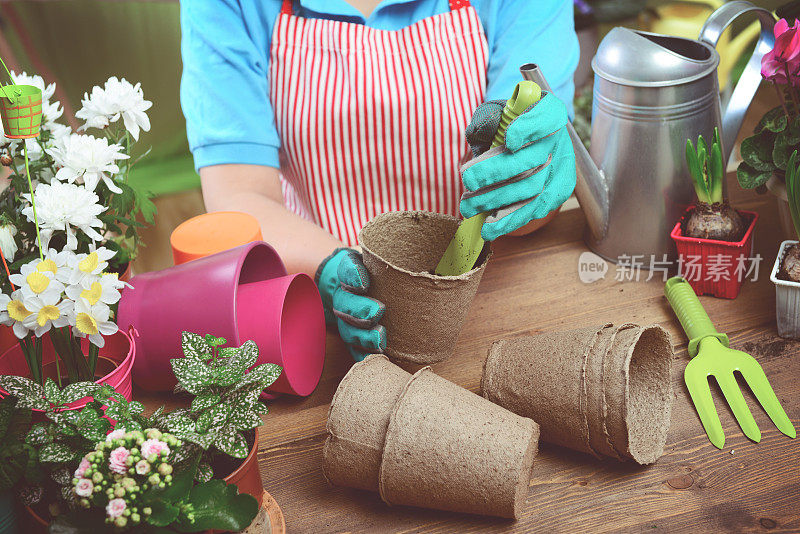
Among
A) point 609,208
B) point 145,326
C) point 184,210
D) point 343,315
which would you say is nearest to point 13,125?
point 145,326

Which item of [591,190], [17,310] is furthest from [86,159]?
[591,190]

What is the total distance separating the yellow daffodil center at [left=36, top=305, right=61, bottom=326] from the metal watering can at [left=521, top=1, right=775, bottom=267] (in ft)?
1.94

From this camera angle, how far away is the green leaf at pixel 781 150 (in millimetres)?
848

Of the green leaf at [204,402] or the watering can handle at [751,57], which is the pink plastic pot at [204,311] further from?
the watering can handle at [751,57]

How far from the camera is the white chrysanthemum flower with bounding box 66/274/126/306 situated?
0.55 metres

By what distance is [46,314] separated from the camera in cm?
54

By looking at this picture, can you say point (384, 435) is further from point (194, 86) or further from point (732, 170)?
point (732, 170)

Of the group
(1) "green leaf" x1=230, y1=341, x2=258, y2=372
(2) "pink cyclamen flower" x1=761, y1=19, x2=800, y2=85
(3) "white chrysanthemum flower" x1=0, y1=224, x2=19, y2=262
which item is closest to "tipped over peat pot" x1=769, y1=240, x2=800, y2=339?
(2) "pink cyclamen flower" x1=761, y1=19, x2=800, y2=85

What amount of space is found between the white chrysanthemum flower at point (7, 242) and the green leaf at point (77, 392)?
0.17 meters

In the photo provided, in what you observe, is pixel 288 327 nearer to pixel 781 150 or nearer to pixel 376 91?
pixel 376 91

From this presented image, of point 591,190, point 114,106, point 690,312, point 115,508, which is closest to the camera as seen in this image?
point 115,508

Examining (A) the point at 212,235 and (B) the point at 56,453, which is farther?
(A) the point at 212,235

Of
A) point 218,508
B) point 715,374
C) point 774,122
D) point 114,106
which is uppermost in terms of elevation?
point 114,106

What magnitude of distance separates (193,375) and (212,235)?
27 cm
